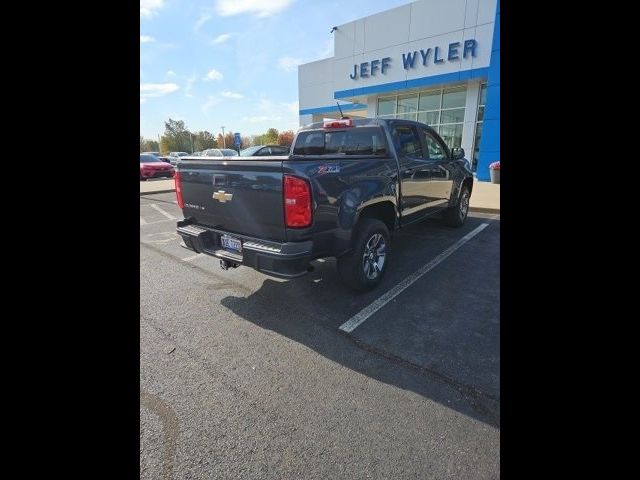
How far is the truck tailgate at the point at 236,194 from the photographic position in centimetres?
312

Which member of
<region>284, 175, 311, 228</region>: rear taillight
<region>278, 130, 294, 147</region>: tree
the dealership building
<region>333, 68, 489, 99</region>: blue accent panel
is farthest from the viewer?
<region>278, 130, 294, 147</region>: tree

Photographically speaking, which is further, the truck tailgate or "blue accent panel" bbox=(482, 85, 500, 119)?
"blue accent panel" bbox=(482, 85, 500, 119)

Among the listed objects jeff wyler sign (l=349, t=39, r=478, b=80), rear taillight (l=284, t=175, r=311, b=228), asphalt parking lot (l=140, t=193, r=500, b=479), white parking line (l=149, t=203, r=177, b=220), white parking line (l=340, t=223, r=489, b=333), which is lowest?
asphalt parking lot (l=140, t=193, r=500, b=479)

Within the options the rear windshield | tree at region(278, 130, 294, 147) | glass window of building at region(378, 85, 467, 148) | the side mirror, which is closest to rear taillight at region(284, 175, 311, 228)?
the rear windshield

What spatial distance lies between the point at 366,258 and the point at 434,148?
275 centimetres

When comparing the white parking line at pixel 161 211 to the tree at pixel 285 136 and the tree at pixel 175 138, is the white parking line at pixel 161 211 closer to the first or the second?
the tree at pixel 285 136

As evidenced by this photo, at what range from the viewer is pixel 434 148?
5.62m

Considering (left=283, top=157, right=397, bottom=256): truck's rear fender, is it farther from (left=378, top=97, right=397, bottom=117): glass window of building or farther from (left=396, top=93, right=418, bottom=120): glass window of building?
(left=378, top=97, right=397, bottom=117): glass window of building

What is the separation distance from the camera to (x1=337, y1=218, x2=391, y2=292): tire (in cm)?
374

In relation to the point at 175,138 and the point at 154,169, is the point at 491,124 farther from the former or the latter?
the point at 175,138

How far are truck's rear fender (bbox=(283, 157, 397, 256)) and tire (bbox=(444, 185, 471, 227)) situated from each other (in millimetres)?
3123

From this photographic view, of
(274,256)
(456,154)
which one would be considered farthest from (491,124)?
(274,256)

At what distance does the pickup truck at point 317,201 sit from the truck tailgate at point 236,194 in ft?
0.03
